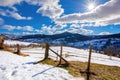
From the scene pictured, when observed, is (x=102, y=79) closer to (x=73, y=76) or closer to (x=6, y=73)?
(x=73, y=76)

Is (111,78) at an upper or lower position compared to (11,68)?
lower

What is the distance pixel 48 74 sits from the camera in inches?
519

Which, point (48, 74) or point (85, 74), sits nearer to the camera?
point (48, 74)

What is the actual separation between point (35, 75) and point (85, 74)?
4.74 m

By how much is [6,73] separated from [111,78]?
863 cm

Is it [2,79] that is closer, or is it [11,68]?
[2,79]

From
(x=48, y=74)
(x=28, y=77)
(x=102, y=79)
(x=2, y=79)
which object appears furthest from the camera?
(x=102, y=79)

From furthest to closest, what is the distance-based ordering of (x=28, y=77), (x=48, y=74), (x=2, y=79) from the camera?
(x=48, y=74)
(x=28, y=77)
(x=2, y=79)

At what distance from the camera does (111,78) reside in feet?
49.2

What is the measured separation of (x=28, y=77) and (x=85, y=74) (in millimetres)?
5420

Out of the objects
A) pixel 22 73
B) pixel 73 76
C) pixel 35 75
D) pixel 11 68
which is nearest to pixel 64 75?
pixel 73 76

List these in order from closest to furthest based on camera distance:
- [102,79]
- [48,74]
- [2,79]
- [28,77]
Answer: [2,79]
[28,77]
[48,74]
[102,79]

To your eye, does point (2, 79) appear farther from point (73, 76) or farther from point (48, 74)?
point (73, 76)

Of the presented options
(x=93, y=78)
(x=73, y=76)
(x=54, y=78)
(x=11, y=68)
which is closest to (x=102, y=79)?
(x=93, y=78)
